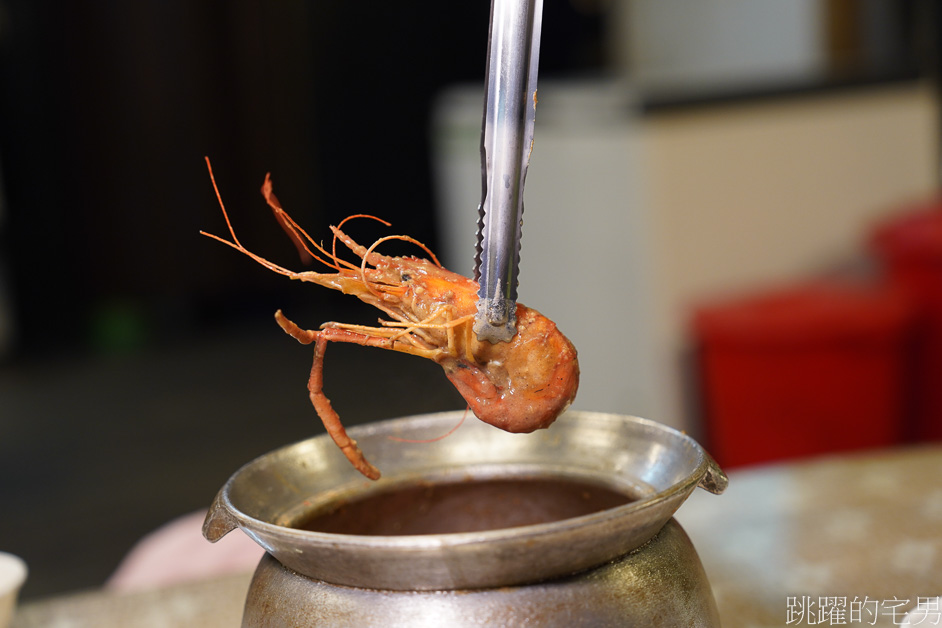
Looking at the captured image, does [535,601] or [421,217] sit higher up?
[535,601]

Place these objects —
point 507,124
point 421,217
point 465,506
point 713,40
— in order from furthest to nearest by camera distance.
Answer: point 421,217 → point 713,40 → point 465,506 → point 507,124

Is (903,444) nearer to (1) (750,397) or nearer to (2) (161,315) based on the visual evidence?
(1) (750,397)

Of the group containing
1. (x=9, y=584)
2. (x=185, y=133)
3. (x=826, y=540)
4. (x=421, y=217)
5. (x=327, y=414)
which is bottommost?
(x=421, y=217)

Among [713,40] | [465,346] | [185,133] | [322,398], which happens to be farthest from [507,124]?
[185,133]

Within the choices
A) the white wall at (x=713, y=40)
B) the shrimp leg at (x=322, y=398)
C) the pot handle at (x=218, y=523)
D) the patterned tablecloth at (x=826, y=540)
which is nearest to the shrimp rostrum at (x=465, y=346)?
the shrimp leg at (x=322, y=398)

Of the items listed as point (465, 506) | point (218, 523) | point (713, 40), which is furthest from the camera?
point (713, 40)

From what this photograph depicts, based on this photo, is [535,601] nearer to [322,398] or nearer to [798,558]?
[322,398]

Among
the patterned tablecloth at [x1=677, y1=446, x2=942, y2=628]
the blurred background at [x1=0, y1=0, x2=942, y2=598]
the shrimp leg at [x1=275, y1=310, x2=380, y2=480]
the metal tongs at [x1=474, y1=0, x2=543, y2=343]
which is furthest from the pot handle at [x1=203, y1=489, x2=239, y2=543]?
the blurred background at [x1=0, y1=0, x2=942, y2=598]
